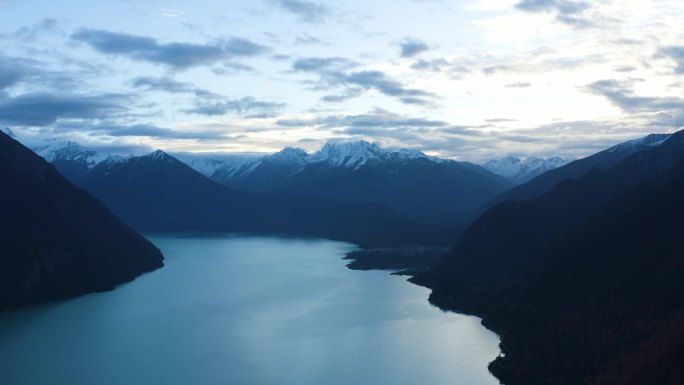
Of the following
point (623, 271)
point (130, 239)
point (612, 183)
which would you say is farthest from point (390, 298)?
point (130, 239)

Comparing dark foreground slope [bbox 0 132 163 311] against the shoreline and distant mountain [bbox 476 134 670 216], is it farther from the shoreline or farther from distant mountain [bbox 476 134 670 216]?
distant mountain [bbox 476 134 670 216]

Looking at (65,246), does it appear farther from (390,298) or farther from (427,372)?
(427,372)

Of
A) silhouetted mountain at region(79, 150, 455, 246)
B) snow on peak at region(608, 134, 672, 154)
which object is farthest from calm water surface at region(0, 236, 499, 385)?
silhouetted mountain at region(79, 150, 455, 246)

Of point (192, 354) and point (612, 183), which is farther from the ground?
point (612, 183)

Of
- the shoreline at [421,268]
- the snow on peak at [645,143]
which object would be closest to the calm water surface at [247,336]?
the shoreline at [421,268]

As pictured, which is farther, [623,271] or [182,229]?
[182,229]
